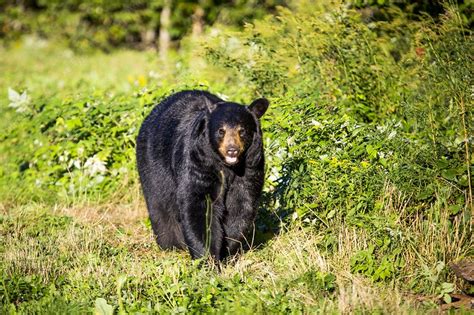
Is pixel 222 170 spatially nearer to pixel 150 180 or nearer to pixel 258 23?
pixel 150 180

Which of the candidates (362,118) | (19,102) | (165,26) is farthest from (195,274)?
(165,26)

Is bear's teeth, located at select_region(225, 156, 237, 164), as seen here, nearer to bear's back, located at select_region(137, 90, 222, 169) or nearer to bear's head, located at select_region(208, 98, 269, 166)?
bear's head, located at select_region(208, 98, 269, 166)

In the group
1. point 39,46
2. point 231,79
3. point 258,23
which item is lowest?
point 39,46

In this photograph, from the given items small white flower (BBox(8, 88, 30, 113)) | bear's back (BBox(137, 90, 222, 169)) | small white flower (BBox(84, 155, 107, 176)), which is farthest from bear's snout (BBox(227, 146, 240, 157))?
small white flower (BBox(8, 88, 30, 113))

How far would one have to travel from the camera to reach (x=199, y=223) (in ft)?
18.4

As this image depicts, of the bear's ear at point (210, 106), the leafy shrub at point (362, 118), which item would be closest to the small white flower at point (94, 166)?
the leafy shrub at point (362, 118)

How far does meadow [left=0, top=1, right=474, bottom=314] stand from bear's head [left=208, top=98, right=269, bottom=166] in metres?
0.64

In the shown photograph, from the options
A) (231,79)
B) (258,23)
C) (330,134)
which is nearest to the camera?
(330,134)

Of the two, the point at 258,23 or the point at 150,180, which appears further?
the point at 258,23

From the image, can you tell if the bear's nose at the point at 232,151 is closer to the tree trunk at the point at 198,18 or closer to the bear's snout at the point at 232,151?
the bear's snout at the point at 232,151

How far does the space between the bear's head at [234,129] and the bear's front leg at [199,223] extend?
0.40m

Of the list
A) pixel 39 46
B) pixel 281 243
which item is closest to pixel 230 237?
pixel 281 243

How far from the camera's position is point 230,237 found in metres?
5.79

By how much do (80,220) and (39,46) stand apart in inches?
597
